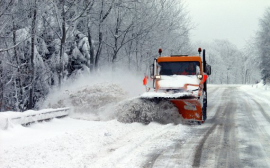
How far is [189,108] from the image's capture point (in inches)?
384

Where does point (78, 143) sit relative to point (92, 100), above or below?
below

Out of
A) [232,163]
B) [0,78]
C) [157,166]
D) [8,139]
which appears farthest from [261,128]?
[0,78]

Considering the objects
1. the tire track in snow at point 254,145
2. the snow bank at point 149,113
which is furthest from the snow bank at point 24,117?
the tire track in snow at point 254,145

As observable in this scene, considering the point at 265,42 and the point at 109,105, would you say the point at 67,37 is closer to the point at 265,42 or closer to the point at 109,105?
the point at 109,105

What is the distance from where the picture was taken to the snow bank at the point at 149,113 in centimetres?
969

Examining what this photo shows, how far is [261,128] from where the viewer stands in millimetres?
9320

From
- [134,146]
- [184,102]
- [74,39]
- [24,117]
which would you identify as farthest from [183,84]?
[74,39]

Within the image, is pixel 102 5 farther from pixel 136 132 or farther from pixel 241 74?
pixel 241 74

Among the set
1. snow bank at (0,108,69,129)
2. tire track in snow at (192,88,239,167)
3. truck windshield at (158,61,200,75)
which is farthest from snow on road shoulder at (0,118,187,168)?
truck windshield at (158,61,200,75)

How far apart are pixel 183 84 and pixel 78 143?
17.0 ft

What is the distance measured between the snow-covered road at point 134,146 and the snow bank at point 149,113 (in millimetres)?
318

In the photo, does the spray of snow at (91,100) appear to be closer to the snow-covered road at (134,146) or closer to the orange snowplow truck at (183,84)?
the snow-covered road at (134,146)

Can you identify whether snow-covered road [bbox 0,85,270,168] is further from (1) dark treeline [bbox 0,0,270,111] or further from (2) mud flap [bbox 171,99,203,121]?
(1) dark treeline [bbox 0,0,270,111]

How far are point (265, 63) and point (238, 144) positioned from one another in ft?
110
